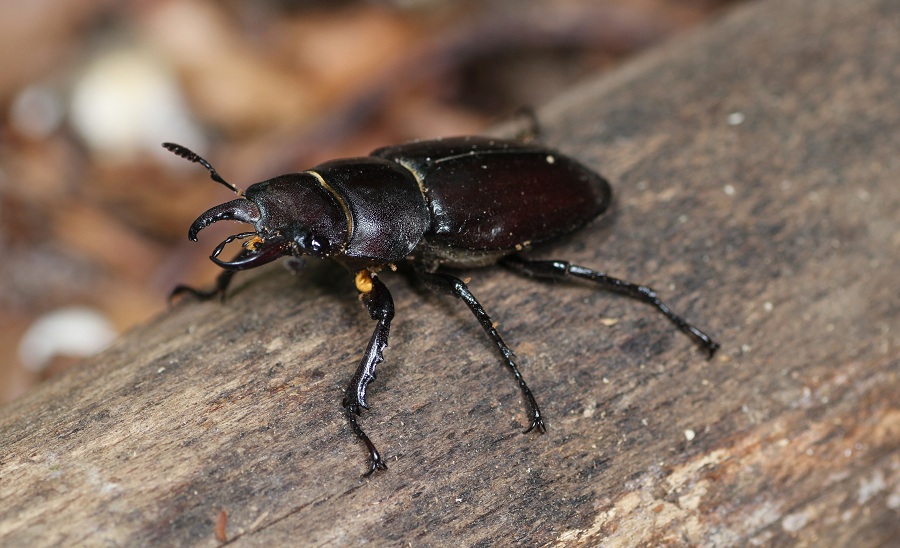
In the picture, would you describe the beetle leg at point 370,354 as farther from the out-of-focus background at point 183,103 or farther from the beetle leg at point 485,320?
the out-of-focus background at point 183,103

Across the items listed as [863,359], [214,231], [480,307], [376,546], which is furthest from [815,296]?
[214,231]

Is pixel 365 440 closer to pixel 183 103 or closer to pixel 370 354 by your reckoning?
pixel 370 354

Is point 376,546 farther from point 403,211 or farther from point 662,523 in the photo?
point 403,211

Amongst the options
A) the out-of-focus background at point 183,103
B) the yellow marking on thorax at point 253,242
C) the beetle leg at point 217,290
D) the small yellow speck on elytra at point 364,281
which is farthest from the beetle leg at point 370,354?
the out-of-focus background at point 183,103

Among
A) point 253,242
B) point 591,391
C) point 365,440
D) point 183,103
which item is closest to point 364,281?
point 253,242

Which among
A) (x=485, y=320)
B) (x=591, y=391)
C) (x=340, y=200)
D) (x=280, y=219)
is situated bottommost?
(x=591, y=391)

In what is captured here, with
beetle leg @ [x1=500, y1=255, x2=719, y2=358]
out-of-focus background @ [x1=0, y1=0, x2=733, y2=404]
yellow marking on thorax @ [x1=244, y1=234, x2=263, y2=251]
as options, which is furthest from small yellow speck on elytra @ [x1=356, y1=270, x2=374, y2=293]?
out-of-focus background @ [x1=0, y1=0, x2=733, y2=404]
